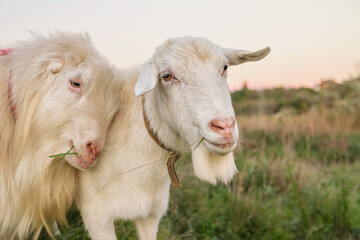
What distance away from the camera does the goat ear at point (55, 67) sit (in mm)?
2672

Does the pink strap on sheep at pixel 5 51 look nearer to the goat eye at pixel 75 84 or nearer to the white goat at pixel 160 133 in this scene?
the goat eye at pixel 75 84

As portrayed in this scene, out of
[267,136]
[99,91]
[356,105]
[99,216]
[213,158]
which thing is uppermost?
[99,91]

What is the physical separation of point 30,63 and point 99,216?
140cm

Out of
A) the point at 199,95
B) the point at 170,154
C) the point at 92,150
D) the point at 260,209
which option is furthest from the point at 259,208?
the point at 199,95

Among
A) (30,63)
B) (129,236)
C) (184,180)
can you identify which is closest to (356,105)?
(184,180)

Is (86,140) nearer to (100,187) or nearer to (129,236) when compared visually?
(100,187)

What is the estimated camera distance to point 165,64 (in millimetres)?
2326

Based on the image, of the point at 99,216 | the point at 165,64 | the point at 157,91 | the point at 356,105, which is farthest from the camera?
the point at 356,105

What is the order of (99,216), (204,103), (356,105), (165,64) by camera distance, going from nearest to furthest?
(204,103)
(165,64)
(99,216)
(356,105)

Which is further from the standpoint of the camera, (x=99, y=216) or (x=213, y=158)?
(x=99, y=216)

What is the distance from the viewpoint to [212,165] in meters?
2.40

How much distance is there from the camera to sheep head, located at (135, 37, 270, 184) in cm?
200

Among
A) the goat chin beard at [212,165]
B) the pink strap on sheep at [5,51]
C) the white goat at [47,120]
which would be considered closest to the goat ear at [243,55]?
the goat chin beard at [212,165]

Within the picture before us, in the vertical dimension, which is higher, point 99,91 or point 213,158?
point 99,91
